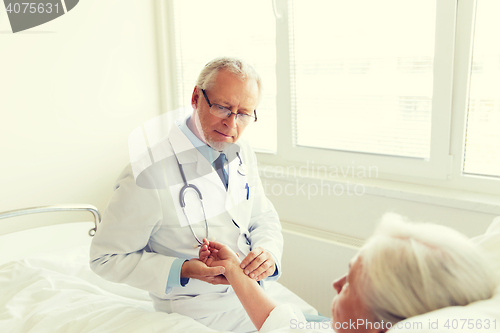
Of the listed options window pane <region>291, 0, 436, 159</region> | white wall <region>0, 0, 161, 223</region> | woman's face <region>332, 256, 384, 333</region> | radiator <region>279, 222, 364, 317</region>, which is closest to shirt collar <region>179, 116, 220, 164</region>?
woman's face <region>332, 256, 384, 333</region>

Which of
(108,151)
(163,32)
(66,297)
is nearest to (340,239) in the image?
(66,297)

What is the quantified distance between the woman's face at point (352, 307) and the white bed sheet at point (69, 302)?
450 mm

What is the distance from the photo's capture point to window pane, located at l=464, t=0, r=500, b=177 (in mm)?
1636

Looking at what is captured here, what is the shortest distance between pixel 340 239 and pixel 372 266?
1.26 meters

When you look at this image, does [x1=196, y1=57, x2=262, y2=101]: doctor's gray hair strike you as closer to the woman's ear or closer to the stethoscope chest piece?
the woman's ear

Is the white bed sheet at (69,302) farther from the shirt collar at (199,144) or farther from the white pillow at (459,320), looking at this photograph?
the white pillow at (459,320)

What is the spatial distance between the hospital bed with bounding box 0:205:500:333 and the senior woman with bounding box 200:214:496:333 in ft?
0.12

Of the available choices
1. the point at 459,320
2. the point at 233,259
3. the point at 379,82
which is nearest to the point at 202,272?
the point at 233,259

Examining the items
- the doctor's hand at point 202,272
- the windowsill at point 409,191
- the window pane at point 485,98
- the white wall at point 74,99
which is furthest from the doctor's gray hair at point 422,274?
the white wall at point 74,99

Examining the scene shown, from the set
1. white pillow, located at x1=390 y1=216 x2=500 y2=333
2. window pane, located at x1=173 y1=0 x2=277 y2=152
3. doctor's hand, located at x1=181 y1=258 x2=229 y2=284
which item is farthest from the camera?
window pane, located at x1=173 y1=0 x2=277 y2=152

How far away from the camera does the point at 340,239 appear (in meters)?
2.01

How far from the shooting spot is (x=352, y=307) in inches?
32.4

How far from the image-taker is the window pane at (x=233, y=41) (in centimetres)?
241

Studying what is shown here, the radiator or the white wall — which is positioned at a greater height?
the white wall
